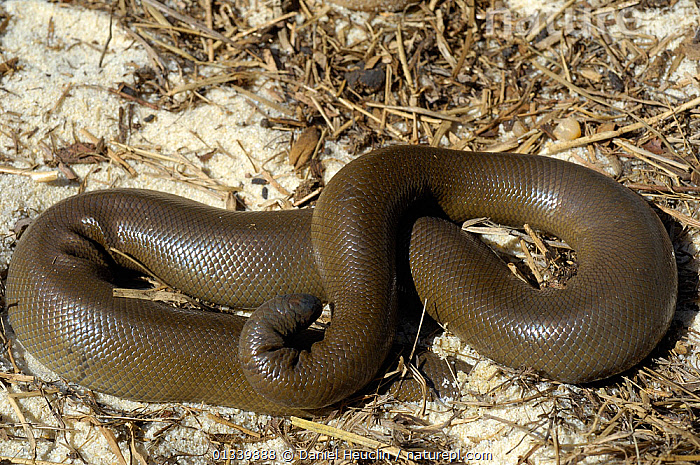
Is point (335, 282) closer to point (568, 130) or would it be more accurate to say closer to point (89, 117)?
point (568, 130)

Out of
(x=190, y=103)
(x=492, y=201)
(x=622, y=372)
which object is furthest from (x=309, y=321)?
(x=190, y=103)

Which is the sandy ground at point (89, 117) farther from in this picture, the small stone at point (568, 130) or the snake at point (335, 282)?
the small stone at point (568, 130)

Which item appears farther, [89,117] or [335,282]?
[89,117]

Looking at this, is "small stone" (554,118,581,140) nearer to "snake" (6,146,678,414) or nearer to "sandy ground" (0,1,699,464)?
"snake" (6,146,678,414)

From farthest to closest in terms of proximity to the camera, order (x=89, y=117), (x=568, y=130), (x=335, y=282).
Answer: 1. (x=89, y=117)
2. (x=568, y=130)
3. (x=335, y=282)

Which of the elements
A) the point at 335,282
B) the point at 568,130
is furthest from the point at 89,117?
the point at 568,130

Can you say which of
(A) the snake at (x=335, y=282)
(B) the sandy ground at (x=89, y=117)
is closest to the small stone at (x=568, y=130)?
(A) the snake at (x=335, y=282)

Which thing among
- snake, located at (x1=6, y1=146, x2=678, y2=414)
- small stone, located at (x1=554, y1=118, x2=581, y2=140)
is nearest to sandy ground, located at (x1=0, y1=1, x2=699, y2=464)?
snake, located at (x1=6, y1=146, x2=678, y2=414)

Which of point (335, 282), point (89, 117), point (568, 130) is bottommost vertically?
point (335, 282)

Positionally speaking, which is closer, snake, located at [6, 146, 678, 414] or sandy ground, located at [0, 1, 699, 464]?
snake, located at [6, 146, 678, 414]
